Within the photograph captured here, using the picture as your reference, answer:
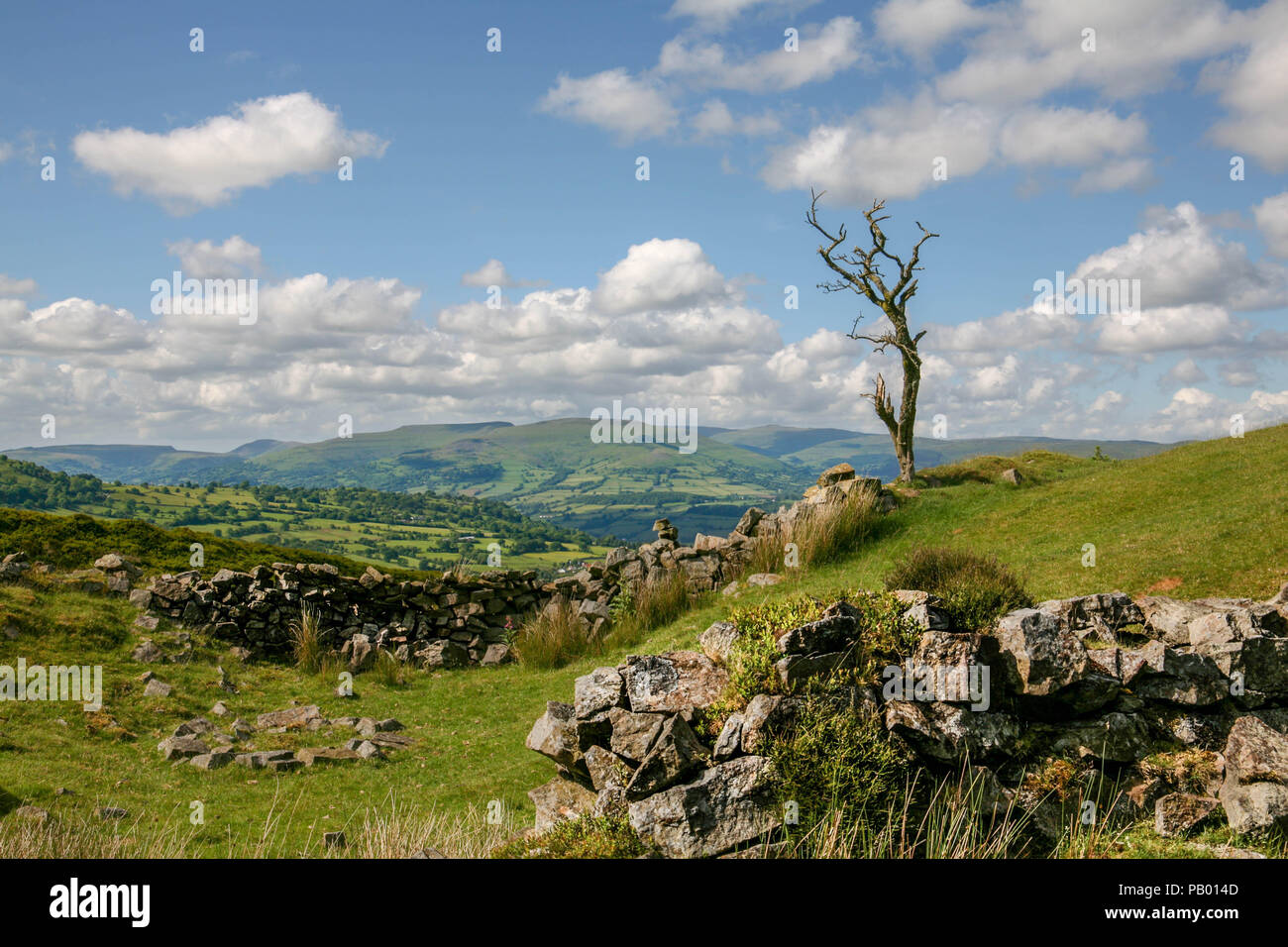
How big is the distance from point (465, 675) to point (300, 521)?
4131 inches

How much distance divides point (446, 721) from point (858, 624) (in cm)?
939

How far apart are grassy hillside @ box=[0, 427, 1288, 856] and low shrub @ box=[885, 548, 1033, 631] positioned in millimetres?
2543

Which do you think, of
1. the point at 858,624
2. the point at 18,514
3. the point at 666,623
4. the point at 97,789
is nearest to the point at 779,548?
the point at 666,623

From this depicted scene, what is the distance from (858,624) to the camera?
26.3ft

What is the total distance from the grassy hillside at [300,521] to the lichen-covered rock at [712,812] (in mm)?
70271

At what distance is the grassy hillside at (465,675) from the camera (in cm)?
986

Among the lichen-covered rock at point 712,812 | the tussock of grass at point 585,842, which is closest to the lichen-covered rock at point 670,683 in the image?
the lichen-covered rock at point 712,812

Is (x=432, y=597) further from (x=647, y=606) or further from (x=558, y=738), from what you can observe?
(x=558, y=738)

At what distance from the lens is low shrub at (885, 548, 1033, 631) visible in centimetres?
896

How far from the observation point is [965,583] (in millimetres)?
10094

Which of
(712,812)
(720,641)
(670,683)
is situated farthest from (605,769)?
(720,641)

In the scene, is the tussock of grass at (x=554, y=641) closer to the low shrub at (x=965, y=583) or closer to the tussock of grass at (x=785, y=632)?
the low shrub at (x=965, y=583)

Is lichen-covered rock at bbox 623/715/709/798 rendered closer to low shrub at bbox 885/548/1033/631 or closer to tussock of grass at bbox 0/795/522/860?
tussock of grass at bbox 0/795/522/860
